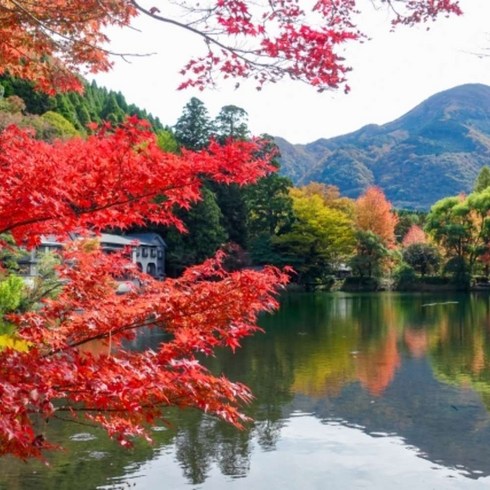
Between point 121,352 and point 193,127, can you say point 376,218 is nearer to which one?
point 193,127

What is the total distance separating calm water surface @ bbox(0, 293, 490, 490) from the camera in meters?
8.20

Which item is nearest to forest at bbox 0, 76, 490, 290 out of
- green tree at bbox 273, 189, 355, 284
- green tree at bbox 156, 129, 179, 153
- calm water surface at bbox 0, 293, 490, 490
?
green tree at bbox 273, 189, 355, 284

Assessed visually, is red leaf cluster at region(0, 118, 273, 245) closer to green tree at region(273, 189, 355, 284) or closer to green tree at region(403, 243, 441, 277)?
green tree at region(273, 189, 355, 284)

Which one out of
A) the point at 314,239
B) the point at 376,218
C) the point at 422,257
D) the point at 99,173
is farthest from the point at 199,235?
the point at 99,173

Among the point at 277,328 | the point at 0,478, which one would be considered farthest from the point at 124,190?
the point at 277,328

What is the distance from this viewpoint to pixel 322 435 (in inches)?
402

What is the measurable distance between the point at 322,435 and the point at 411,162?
16930cm

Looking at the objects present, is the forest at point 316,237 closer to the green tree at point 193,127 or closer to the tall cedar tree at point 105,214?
the green tree at point 193,127

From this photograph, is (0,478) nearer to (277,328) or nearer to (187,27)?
(187,27)

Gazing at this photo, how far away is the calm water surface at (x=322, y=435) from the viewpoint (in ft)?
26.9

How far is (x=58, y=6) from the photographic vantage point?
4602mm

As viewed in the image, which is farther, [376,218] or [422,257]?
[376,218]

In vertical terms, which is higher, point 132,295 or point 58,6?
point 58,6

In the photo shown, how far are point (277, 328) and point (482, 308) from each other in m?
12.2
